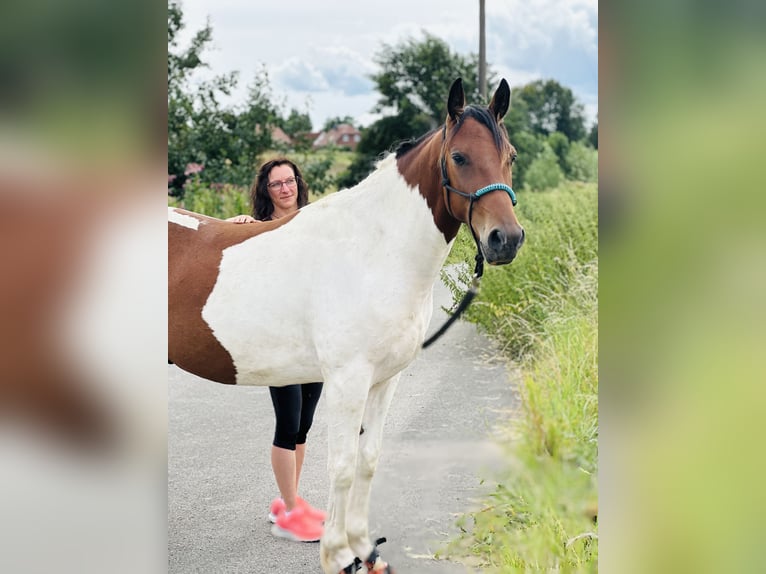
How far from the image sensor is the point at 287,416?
9.67 feet

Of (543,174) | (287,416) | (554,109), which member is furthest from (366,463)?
(554,109)

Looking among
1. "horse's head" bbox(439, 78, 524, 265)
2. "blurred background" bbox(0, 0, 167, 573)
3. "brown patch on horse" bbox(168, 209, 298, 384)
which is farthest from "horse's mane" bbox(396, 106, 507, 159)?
"blurred background" bbox(0, 0, 167, 573)

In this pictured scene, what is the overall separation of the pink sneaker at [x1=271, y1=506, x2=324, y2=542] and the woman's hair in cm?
131

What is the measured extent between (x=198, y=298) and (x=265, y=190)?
2.50 ft

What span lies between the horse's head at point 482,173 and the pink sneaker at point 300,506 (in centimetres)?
163

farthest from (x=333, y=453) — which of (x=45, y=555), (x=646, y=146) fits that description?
(x=646, y=146)

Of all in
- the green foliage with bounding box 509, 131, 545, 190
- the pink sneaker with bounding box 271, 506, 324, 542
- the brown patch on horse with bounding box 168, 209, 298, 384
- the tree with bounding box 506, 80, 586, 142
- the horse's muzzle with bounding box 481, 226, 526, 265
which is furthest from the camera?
the tree with bounding box 506, 80, 586, 142

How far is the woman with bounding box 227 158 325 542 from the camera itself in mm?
2965

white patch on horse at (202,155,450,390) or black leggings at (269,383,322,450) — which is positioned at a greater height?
white patch on horse at (202,155,450,390)

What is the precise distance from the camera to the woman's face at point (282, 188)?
3072 mm

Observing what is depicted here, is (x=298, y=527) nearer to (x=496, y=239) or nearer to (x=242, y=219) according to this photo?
(x=242, y=219)

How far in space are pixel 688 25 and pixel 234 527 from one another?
2965 millimetres

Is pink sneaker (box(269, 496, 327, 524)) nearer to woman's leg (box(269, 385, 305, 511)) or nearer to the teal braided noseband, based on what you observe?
woman's leg (box(269, 385, 305, 511))

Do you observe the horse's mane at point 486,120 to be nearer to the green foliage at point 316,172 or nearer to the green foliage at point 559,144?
the green foliage at point 316,172
